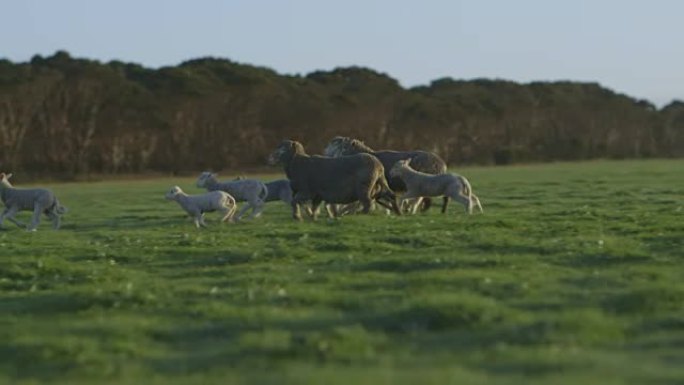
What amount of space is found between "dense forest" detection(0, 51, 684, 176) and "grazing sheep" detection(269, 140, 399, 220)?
152 feet

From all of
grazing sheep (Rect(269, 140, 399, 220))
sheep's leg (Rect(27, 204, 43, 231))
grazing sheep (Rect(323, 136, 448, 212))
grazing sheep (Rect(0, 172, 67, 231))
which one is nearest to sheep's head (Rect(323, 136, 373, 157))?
grazing sheep (Rect(323, 136, 448, 212))

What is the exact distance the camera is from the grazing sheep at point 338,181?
→ 1022 inches

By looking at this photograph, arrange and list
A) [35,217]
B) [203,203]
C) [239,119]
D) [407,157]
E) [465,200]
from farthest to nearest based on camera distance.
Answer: [239,119] < [407,157] < [465,200] < [35,217] < [203,203]

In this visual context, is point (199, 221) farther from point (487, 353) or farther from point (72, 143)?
point (72, 143)

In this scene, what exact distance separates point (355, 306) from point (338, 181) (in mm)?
13773

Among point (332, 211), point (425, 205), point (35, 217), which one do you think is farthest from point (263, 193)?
point (35, 217)

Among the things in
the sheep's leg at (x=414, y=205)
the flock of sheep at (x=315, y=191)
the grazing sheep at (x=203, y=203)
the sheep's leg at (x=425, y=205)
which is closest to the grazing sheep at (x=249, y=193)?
the flock of sheep at (x=315, y=191)

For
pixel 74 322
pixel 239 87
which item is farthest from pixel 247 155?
pixel 74 322

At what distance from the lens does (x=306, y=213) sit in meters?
27.7

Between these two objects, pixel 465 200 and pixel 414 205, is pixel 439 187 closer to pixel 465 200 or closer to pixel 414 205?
pixel 465 200

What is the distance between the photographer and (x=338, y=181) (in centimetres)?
2598

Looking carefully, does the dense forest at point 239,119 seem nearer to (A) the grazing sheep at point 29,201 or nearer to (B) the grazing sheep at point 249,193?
(A) the grazing sheep at point 29,201

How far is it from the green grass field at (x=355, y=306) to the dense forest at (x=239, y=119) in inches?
2075

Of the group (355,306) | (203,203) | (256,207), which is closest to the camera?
(355,306)
